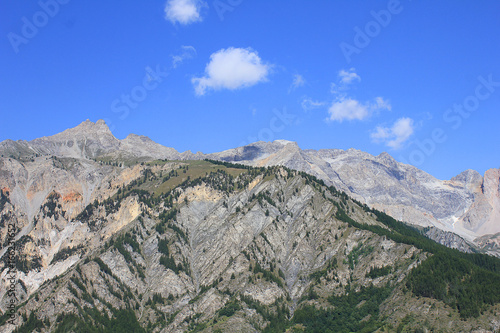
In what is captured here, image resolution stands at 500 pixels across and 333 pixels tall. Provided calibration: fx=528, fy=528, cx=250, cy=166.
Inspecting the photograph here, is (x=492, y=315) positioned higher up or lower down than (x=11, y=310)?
higher up

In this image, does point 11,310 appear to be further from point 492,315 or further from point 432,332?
point 492,315

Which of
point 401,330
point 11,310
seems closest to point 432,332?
point 401,330

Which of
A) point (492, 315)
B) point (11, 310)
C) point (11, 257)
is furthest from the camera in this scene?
point (492, 315)

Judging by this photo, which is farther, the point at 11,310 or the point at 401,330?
the point at 401,330

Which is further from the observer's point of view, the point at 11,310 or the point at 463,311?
the point at 463,311

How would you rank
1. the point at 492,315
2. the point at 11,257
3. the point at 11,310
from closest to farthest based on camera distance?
the point at 11,257 → the point at 11,310 → the point at 492,315

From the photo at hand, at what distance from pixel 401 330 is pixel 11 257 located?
14268 cm

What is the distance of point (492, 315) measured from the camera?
194000 mm

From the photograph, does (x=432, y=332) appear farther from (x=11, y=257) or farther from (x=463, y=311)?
(x=11, y=257)

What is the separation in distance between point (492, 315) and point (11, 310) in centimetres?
16379

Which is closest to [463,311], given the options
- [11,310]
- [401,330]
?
[401,330]

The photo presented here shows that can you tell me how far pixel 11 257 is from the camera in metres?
122

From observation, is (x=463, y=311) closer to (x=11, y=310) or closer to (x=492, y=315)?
(x=492, y=315)

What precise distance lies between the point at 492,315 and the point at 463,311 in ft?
32.5
